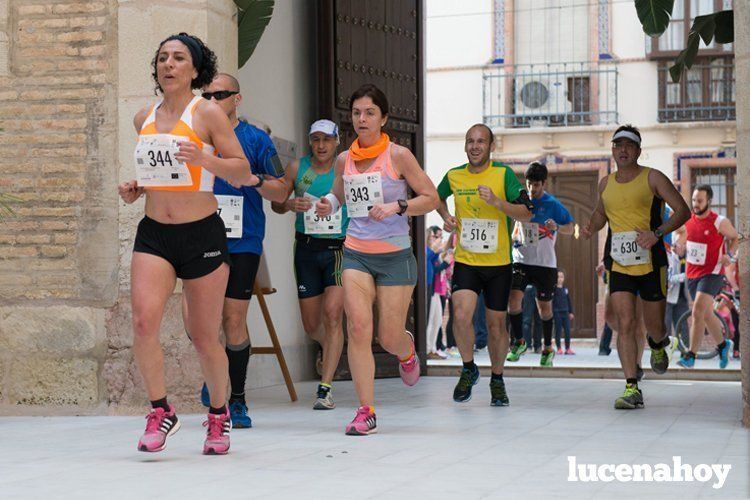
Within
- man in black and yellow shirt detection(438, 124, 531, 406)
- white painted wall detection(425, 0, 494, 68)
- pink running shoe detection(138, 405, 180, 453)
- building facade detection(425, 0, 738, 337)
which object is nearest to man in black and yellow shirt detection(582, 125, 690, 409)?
man in black and yellow shirt detection(438, 124, 531, 406)

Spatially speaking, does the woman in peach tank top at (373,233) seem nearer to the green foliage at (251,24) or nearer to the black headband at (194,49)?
the black headband at (194,49)

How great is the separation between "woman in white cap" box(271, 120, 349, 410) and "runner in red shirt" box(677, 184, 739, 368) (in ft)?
19.9

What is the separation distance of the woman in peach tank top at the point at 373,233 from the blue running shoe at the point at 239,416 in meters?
0.80

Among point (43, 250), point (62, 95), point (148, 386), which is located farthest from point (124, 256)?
point (148, 386)

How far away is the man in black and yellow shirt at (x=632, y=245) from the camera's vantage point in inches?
357

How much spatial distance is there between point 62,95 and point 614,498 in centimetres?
535

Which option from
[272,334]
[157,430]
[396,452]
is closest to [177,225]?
[157,430]

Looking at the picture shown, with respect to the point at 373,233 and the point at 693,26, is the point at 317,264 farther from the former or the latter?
the point at 693,26

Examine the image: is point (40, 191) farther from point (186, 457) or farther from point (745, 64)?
point (745, 64)

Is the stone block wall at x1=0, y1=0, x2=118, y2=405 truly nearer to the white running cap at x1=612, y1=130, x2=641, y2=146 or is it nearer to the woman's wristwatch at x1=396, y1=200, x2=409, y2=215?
the woman's wristwatch at x1=396, y1=200, x2=409, y2=215

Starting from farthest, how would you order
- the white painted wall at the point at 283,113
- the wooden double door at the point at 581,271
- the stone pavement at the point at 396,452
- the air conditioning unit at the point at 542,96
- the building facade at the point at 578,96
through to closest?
1. the air conditioning unit at the point at 542,96
2. the building facade at the point at 578,96
3. the wooden double door at the point at 581,271
4. the white painted wall at the point at 283,113
5. the stone pavement at the point at 396,452

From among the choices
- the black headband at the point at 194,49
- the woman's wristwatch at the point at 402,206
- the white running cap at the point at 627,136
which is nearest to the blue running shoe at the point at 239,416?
the woman's wristwatch at the point at 402,206

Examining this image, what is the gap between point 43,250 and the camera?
8.90 m

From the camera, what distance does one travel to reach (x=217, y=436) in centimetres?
635
